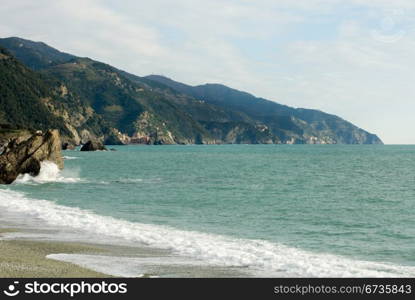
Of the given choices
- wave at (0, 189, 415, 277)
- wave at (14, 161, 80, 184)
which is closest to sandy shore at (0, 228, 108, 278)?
wave at (0, 189, 415, 277)

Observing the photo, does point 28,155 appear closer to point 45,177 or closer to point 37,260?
point 45,177

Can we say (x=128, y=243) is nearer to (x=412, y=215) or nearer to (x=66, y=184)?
(x=412, y=215)

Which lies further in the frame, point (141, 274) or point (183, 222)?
point (183, 222)

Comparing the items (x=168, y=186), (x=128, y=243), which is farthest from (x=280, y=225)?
(x=168, y=186)

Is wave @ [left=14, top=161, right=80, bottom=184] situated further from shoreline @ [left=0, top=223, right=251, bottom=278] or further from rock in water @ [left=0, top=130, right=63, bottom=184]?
shoreline @ [left=0, top=223, right=251, bottom=278]

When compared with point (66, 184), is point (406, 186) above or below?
above

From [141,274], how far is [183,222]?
14475mm

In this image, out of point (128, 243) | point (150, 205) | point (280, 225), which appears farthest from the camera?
point (150, 205)

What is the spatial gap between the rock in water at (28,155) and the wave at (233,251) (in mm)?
30252

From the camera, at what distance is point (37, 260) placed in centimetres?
1717

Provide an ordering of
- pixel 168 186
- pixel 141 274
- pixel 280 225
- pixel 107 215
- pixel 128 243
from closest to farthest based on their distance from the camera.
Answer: pixel 141 274
pixel 128 243
pixel 280 225
pixel 107 215
pixel 168 186

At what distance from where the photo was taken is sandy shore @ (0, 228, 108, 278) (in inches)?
594

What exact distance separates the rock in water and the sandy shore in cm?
4042

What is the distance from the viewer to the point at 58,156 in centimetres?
6994
